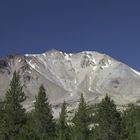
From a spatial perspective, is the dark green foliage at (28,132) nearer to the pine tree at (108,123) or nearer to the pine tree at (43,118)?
the pine tree at (43,118)

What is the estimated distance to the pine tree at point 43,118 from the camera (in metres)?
83.8

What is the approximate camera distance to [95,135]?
3484 inches

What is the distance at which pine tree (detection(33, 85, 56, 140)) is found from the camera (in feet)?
275

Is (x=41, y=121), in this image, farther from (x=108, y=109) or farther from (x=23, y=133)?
(x=108, y=109)

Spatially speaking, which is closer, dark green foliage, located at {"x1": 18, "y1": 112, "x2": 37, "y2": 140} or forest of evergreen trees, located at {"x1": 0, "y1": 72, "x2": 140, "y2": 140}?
dark green foliage, located at {"x1": 18, "y1": 112, "x2": 37, "y2": 140}

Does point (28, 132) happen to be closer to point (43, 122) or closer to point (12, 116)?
point (43, 122)

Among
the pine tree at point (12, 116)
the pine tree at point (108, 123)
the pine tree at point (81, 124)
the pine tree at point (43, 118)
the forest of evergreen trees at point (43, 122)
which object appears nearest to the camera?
the pine tree at point (12, 116)

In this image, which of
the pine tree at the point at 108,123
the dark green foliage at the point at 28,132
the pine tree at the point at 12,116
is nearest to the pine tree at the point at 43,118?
the dark green foliage at the point at 28,132

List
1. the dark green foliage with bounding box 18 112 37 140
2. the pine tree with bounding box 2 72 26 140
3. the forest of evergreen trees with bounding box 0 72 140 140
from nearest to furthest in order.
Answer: the pine tree with bounding box 2 72 26 140 → the dark green foliage with bounding box 18 112 37 140 → the forest of evergreen trees with bounding box 0 72 140 140

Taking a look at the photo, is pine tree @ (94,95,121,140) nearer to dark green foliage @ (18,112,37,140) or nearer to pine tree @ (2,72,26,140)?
dark green foliage @ (18,112,37,140)

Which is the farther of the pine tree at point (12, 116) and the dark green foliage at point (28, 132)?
the dark green foliage at point (28, 132)

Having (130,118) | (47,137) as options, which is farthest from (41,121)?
(130,118)

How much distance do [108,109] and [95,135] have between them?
253 inches

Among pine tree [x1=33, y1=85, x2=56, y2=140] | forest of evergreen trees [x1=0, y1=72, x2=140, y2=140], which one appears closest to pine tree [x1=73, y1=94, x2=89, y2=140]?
forest of evergreen trees [x1=0, y1=72, x2=140, y2=140]
